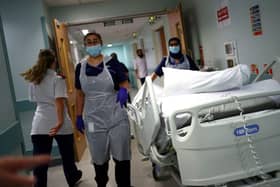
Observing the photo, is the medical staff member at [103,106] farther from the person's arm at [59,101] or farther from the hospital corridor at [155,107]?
the person's arm at [59,101]

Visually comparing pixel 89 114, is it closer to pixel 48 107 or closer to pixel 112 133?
pixel 112 133

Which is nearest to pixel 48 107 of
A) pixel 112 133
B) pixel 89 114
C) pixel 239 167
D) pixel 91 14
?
pixel 89 114

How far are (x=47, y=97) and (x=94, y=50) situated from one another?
0.66 metres

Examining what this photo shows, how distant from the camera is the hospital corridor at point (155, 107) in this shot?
5.33ft

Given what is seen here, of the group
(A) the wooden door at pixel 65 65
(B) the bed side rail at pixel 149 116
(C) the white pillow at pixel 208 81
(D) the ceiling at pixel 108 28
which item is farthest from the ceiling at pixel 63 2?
(C) the white pillow at pixel 208 81

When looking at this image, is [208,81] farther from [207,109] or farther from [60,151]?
[60,151]

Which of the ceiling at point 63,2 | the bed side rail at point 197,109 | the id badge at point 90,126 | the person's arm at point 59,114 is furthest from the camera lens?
the ceiling at point 63,2

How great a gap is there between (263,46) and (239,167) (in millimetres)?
1638

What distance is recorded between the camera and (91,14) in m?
4.95

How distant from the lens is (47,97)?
2730 millimetres

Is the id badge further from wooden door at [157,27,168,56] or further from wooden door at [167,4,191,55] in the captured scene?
wooden door at [157,27,168,56]

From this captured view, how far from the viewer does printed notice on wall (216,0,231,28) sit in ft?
11.6

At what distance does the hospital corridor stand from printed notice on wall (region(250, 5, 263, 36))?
2cm

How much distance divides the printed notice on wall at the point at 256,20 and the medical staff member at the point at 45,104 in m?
1.86
